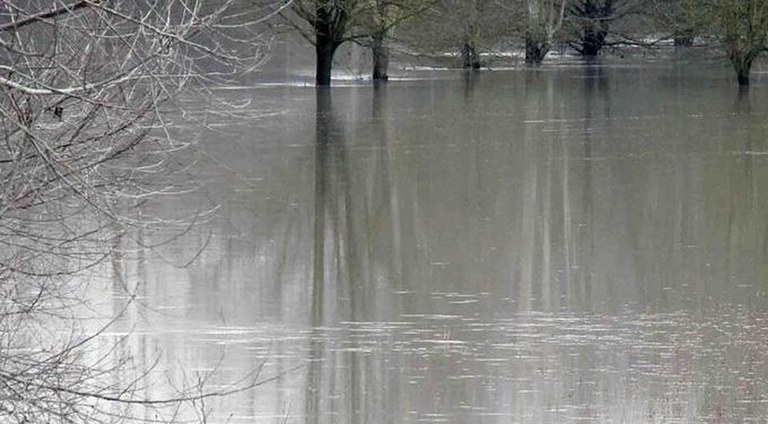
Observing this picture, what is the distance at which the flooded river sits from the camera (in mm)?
8977

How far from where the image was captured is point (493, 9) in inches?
1570

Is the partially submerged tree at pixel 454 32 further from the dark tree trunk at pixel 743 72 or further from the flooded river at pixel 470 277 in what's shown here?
the flooded river at pixel 470 277

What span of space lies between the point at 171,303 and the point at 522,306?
95.7 inches

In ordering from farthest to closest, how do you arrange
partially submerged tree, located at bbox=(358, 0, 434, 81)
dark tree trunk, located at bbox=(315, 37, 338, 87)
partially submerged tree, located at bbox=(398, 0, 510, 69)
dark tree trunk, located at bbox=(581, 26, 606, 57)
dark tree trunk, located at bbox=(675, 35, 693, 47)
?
1. dark tree trunk, located at bbox=(581, 26, 606, 57)
2. dark tree trunk, located at bbox=(675, 35, 693, 47)
3. partially submerged tree, located at bbox=(398, 0, 510, 69)
4. partially submerged tree, located at bbox=(358, 0, 434, 81)
5. dark tree trunk, located at bbox=(315, 37, 338, 87)

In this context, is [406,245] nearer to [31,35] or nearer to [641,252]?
[641,252]

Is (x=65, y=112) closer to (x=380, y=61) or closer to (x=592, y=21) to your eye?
(x=380, y=61)

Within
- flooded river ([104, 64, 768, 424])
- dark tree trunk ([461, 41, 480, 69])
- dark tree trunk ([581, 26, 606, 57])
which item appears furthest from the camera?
dark tree trunk ([581, 26, 606, 57])

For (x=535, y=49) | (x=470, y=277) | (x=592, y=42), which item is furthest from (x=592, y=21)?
(x=470, y=277)

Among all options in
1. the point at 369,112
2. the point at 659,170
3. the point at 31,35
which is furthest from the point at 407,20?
the point at 31,35

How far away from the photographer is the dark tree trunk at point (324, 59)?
1291 inches

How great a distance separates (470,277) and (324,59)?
69.1 feet

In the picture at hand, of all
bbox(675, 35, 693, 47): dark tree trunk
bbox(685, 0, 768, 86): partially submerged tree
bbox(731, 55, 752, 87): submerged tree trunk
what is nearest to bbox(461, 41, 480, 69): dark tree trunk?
bbox(675, 35, 693, 47): dark tree trunk

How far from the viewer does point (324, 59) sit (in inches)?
1302

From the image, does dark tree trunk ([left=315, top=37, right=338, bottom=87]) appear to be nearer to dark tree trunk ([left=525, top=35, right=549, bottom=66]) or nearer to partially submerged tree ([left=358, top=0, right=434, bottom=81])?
partially submerged tree ([left=358, top=0, right=434, bottom=81])
